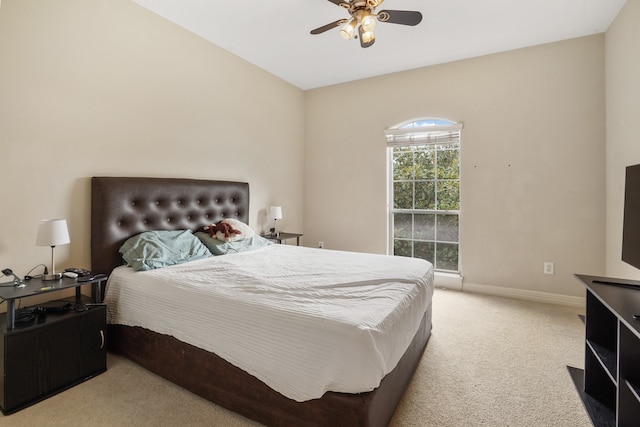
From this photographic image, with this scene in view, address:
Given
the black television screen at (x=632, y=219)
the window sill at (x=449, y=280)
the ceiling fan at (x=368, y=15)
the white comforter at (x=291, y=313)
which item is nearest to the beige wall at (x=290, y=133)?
the window sill at (x=449, y=280)

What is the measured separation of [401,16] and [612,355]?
251 centimetres

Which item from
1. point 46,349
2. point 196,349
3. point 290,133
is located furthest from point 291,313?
point 290,133

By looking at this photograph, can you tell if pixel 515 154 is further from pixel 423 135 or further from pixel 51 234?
pixel 51 234

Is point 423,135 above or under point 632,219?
above

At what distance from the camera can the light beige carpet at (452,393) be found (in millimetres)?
1631

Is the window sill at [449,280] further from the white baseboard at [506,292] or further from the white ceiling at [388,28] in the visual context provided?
the white ceiling at [388,28]

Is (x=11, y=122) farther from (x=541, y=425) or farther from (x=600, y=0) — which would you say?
(x=600, y=0)

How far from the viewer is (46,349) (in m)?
1.77

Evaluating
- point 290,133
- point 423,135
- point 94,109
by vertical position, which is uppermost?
point 290,133

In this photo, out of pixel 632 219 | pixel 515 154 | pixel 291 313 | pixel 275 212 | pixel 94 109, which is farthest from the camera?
pixel 275 212

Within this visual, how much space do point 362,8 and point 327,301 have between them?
2043 millimetres

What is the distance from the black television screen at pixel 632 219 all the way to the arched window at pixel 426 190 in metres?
2.01

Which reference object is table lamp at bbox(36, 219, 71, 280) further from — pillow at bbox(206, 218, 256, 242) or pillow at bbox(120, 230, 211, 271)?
pillow at bbox(206, 218, 256, 242)

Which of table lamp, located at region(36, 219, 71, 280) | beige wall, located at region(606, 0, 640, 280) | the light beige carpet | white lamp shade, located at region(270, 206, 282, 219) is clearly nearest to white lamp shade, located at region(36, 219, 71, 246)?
table lamp, located at region(36, 219, 71, 280)
